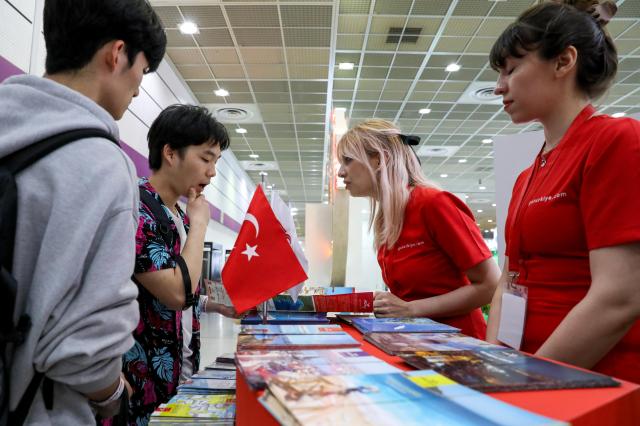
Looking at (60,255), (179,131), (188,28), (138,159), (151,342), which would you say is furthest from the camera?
(188,28)

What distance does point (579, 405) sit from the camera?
1.59 feet

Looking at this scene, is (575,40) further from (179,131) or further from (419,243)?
(179,131)

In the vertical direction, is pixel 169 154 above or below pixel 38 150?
above

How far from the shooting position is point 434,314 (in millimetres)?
1540

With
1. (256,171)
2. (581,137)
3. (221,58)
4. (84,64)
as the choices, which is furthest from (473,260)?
(256,171)

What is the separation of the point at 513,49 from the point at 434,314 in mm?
876

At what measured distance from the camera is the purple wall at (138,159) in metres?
3.29

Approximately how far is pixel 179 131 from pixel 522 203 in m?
1.15

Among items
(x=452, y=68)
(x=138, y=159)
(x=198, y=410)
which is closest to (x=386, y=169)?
(x=198, y=410)

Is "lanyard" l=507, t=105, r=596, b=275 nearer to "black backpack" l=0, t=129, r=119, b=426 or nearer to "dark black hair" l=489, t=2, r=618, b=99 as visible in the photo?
"dark black hair" l=489, t=2, r=618, b=99

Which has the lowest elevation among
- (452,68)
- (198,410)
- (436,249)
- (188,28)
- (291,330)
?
(198,410)

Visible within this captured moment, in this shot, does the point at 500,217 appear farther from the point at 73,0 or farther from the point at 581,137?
the point at 73,0

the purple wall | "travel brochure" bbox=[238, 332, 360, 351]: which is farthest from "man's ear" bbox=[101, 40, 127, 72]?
the purple wall

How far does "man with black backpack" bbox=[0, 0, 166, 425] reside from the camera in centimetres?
71
